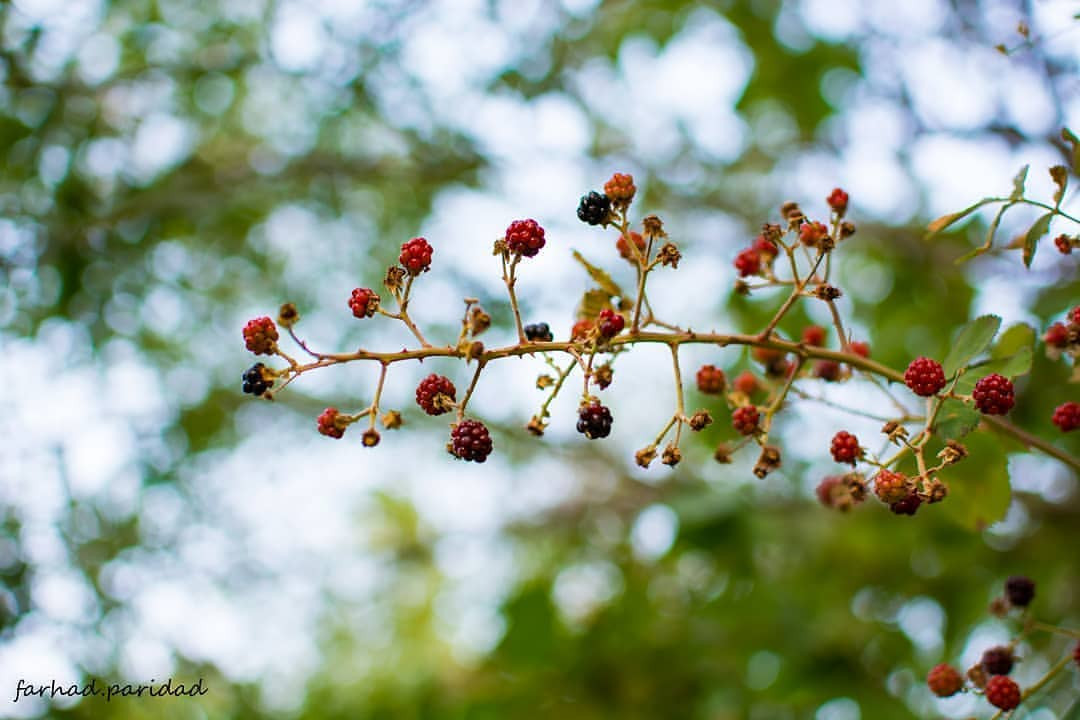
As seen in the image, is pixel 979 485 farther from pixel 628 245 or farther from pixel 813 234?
pixel 628 245

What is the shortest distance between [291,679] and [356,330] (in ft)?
8.90

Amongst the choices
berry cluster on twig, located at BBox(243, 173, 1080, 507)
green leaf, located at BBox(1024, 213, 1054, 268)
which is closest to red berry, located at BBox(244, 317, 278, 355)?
berry cluster on twig, located at BBox(243, 173, 1080, 507)

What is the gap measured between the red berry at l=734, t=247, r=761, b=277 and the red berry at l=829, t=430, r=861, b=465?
1.75 ft

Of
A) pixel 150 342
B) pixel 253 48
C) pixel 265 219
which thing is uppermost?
pixel 253 48

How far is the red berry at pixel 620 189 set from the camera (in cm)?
201

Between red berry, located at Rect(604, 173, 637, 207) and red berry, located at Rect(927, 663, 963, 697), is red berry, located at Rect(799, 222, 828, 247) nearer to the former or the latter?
red berry, located at Rect(604, 173, 637, 207)

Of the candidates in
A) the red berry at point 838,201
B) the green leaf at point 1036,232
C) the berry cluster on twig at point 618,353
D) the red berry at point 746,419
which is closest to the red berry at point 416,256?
the berry cluster on twig at point 618,353

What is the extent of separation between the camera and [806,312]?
15.8ft

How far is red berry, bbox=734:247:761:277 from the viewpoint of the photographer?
2.36 meters

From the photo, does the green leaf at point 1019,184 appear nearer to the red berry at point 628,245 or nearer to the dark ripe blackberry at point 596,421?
the red berry at point 628,245

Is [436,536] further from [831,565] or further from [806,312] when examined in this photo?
[806,312]

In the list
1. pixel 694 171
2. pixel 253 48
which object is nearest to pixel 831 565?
pixel 694 171

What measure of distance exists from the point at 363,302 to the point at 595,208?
559 mm

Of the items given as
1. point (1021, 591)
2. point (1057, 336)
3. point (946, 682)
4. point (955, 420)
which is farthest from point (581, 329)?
point (1021, 591)
